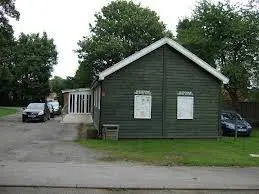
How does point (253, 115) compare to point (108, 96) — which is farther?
point (253, 115)

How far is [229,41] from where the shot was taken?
40688 mm

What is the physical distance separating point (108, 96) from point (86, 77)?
1611 inches

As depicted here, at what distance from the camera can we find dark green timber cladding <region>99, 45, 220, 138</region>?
28.0 m

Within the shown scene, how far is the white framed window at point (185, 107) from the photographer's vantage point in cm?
2880

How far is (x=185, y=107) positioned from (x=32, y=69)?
2098 inches

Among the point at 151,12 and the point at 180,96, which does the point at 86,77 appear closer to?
the point at 151,12

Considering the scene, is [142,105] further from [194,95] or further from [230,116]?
[230,116]

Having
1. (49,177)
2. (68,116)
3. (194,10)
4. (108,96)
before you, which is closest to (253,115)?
(194,10)

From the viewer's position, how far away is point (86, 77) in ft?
225

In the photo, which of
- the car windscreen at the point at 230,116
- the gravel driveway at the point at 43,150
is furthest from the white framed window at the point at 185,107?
the car windscreen at the point at 230,116

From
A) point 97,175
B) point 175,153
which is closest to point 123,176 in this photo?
point 97,175

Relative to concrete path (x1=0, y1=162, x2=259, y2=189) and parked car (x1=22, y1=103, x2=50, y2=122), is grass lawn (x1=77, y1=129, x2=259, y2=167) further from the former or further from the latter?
parked car (x1=22, y1=103, x2=50, y2=122)

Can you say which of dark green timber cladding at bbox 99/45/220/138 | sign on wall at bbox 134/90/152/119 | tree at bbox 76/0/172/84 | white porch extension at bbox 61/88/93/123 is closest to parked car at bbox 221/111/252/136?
dark green timber cladding at bbox 99/45/220/138

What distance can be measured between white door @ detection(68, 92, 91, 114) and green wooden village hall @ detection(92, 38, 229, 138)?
15020 mm
